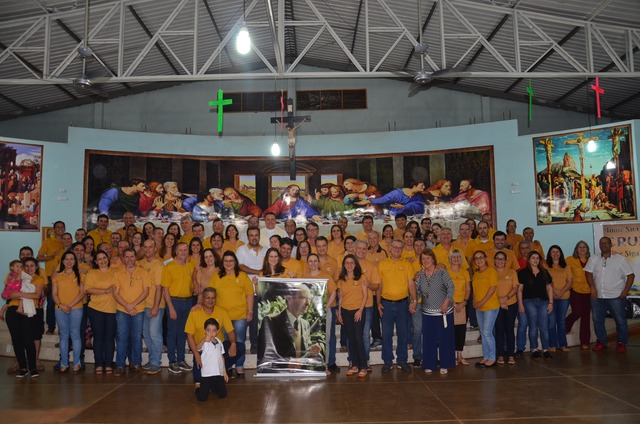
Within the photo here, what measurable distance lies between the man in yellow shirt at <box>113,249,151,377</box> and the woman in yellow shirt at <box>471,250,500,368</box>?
414cm

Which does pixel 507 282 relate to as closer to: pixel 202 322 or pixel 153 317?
pixel 202 322

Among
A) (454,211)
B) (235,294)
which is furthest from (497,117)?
(235,294)

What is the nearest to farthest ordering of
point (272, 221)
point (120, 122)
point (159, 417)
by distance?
1. point (159, 417)
2. point (272, 221)
3. point (120, 122)

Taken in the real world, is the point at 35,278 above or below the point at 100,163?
below

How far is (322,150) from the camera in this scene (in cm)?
1333

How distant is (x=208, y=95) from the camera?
47.4ft

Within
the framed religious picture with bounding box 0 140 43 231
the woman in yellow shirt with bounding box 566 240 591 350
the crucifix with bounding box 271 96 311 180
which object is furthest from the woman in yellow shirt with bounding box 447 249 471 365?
the framed religious picture with bounding box 0 140 43 231

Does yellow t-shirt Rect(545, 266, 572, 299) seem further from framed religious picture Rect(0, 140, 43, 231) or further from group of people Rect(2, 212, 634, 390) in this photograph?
framed religious picture Rect(0, 140, 43, 231)

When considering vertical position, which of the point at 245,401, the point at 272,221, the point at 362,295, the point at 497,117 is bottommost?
the point at 245,401

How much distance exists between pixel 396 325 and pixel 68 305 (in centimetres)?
403

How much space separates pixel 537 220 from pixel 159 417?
9.50 m

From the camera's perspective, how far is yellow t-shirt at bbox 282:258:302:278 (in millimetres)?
6508

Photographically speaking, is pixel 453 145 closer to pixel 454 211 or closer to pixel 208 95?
pixel 454 211

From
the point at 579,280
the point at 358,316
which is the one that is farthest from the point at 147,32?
the point at 579,280
